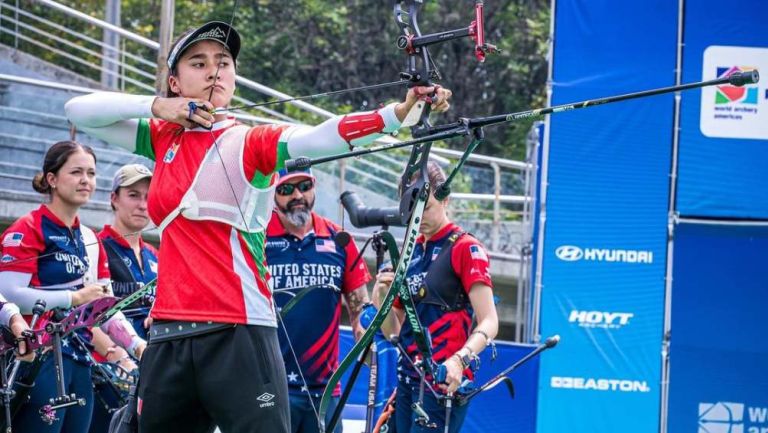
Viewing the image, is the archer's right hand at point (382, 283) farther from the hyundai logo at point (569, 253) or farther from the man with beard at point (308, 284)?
the hyundai logo at point (569, 253)

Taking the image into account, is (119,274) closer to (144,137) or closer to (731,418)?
(144,137)

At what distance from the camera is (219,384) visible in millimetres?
3443

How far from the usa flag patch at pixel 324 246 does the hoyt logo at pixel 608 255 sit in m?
2.97

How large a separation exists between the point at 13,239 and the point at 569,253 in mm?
4088

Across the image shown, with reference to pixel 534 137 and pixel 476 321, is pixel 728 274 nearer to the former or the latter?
pixel 534 137

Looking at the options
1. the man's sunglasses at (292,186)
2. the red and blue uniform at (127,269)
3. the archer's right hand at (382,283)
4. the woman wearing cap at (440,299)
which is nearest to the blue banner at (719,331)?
the woman wearing cap at (440,299)

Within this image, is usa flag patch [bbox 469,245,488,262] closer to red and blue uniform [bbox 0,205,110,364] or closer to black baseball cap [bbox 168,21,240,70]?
red and blue uniform [bbox 0,205,110,364]

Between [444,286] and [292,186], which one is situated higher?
[292,186]

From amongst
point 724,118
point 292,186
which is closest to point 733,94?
point 724,118

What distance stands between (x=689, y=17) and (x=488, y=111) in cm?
1088

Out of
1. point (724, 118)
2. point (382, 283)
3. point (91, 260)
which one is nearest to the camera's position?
point (382, 283)

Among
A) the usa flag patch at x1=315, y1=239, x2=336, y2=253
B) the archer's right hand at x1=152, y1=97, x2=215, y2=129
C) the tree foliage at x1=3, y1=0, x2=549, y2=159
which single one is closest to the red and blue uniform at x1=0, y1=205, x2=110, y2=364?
the usa flag patch at x1=315, y1=239, x2=336, y2=253

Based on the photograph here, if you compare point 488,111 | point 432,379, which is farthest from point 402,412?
point 488,111

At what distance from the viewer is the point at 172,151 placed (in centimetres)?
368
